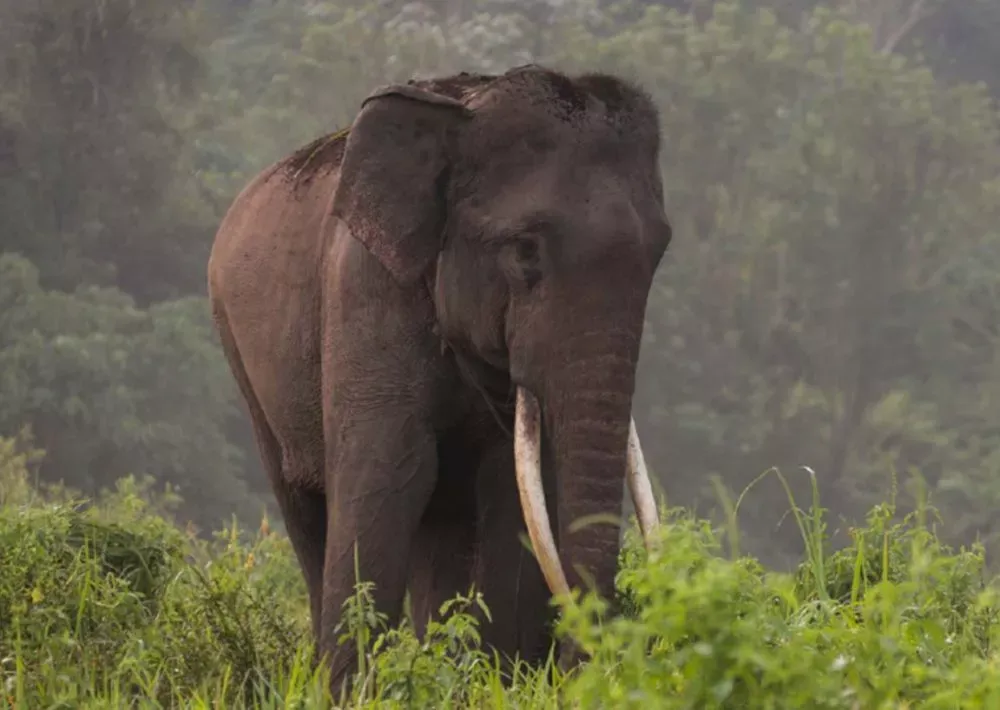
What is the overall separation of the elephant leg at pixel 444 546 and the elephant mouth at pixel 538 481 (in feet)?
1.67

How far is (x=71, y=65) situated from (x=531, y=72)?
24.8 meters

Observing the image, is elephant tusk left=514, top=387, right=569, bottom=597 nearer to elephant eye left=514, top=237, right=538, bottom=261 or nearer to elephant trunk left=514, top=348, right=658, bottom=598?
elephant trunk left=514, top=348, right=658, bottom=598

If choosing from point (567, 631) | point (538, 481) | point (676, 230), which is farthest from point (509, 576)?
point (676, 230)

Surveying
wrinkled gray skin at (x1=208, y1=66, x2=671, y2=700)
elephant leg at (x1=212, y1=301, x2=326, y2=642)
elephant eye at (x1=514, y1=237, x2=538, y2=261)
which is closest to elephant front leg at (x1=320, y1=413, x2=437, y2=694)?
wrinkled gray skin at (x1=208, y1=66, x2=671, y2=700)

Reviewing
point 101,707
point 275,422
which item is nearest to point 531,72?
point 275,422

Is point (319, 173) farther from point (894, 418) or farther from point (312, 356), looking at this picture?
point (894, 418)

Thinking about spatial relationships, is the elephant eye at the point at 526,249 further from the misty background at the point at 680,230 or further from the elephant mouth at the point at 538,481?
the misty background at the point at 680,230

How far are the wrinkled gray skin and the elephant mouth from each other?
0.05 m

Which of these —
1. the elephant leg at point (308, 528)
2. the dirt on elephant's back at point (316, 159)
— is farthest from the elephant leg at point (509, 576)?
the dirt on elephant's back at point (316, 159)

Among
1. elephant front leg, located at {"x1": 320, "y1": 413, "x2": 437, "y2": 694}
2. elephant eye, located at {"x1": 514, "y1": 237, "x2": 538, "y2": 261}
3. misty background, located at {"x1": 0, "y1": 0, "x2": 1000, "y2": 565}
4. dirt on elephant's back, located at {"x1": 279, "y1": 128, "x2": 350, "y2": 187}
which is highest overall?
elephant eye, located at {"x1": 514, "y1": 237, "x2": 538, "y2": 261}

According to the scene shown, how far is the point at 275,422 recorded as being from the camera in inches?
200

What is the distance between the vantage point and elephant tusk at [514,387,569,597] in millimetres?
3865

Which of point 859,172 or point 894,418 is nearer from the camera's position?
point 894,418

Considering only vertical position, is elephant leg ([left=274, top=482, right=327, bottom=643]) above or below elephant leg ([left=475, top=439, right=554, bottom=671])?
below
